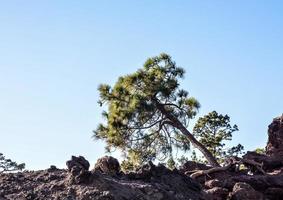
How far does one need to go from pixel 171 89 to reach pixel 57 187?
615 inches

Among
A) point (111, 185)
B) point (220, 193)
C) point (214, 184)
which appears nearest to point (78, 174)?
→ point (111, 185)

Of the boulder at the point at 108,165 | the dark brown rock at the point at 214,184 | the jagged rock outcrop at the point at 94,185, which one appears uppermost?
the dark brown rock at the point at 214,184

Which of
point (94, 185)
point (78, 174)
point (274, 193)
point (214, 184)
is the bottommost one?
point (94, 185)

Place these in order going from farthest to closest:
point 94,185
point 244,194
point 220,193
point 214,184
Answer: point 214,184 → point 220,193 → point 244,194 → point 94,185

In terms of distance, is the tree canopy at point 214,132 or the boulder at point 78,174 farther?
the tree canopy at point 214,132

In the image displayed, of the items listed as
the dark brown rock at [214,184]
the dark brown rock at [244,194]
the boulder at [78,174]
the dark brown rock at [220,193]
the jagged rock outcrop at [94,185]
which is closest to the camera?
the jagged rock outcrop at [94,185]

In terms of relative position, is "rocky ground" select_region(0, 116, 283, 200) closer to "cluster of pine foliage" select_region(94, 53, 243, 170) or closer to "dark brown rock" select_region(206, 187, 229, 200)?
"dark brown rock" select_region(206, 187, 229, 200)

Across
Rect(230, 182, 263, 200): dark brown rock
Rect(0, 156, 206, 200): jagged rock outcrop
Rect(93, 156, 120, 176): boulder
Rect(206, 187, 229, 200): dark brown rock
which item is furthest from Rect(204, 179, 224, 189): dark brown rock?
Rect(93, 156, 120, 176): boulder

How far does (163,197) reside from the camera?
22.9 feet

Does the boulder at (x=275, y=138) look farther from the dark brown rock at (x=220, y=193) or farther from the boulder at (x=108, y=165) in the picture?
the boulder at (x=108, y=165)

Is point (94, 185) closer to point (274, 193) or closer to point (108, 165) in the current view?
point (108, 165)

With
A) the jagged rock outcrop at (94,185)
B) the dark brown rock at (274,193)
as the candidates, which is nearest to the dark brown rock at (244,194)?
the dark brown rock at (274,193)

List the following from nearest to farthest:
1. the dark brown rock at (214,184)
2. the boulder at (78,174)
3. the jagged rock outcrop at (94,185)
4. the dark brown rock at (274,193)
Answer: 1. the jagged rock outcrop at (94,185)
2. the boulder at (78,174)
3. the dark brown rock at (274,193)
4. the dark brown rock at (214,184)

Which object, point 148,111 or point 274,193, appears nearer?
point 274,193
